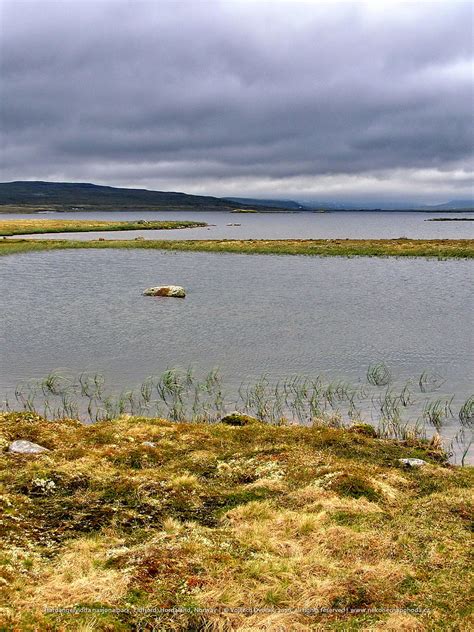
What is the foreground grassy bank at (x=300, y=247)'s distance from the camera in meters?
98.2

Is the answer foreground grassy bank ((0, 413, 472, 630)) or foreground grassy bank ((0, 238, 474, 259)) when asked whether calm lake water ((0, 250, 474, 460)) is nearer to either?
foreground grassy bank ((0, 413, 472, 630))

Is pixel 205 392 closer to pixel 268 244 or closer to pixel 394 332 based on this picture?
pixel 394 332

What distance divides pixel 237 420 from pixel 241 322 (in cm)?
2134

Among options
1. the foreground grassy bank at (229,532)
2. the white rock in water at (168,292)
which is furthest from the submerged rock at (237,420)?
the white rock in water at (168,292)

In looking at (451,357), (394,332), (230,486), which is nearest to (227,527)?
(230,486)

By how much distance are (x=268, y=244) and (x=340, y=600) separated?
10467 cm

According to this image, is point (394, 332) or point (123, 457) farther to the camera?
point (394, 332)

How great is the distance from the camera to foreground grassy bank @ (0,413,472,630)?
9438 mm

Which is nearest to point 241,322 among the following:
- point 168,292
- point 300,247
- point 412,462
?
point 168,292

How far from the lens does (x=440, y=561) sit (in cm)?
1127

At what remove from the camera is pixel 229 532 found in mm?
12641

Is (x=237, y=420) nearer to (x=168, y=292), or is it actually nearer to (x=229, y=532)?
(x=229, y=532)

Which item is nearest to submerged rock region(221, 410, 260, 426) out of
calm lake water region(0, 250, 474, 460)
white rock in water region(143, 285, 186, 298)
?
calm lake water region(0, 250, 474, 460)

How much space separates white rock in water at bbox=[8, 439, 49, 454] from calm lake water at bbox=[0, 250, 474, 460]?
10423 millimetres
